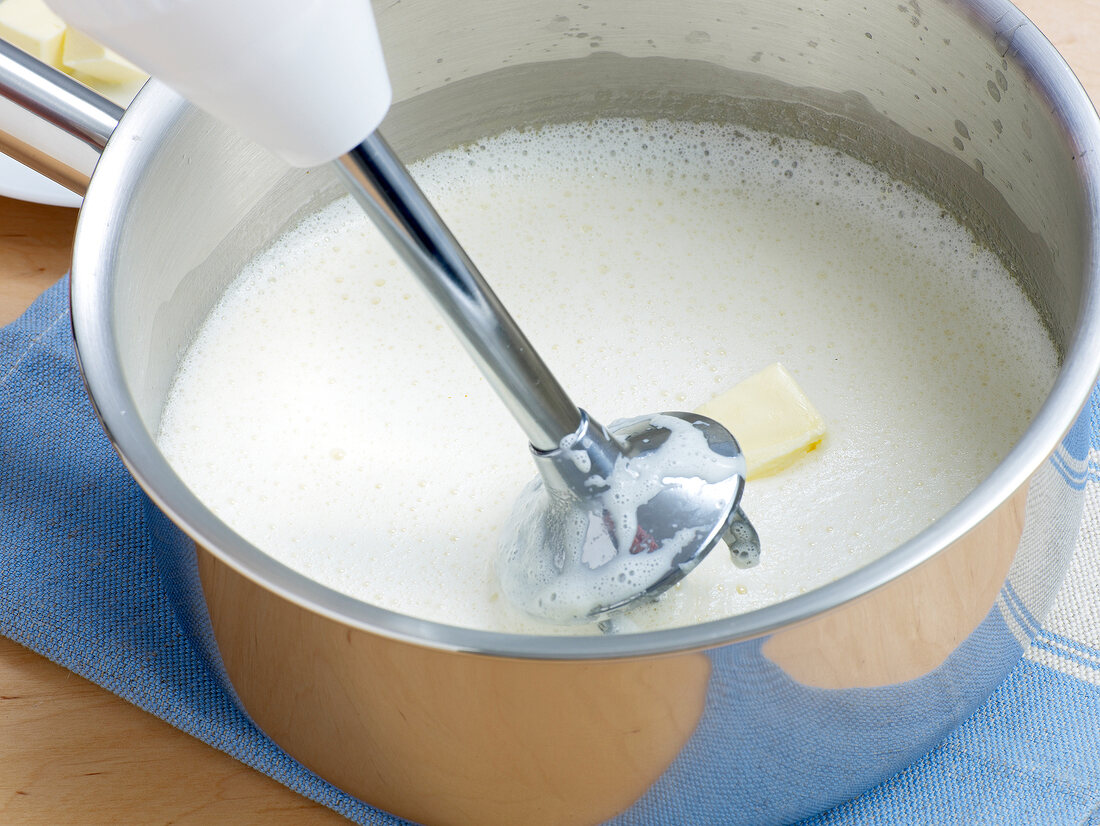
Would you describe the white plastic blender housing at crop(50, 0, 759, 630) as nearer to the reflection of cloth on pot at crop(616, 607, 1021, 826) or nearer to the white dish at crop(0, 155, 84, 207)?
the reflection of cloth on pot at crop(616, 607, 1021, 826)

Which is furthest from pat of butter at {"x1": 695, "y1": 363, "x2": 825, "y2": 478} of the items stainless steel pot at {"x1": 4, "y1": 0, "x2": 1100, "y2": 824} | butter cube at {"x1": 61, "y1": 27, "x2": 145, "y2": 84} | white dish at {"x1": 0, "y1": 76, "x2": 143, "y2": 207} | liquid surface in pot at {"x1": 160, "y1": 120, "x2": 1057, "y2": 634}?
butter cube at {"x1": 61, "y1": 27, "x2": 145, "y2": 84}

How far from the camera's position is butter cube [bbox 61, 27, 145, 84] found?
1.00 metres

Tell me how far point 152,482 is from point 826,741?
32 cm

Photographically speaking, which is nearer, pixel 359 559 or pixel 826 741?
pixel 826 741

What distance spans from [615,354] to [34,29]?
2.09 feet

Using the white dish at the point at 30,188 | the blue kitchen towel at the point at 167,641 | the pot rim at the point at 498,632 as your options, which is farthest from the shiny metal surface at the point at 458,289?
the white dish at the point at 30,188

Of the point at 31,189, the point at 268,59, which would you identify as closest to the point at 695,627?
the point at 268,59

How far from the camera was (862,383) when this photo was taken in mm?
759

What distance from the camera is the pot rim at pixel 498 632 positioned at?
40 cm

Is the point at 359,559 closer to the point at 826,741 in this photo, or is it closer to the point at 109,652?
the point at 109,652

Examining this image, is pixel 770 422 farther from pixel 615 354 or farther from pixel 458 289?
pixel 458 289

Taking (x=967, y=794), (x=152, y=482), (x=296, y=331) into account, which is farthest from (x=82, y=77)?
(x=967, y=794)

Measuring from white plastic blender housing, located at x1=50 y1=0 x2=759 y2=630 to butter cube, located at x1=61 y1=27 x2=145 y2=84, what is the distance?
539mm

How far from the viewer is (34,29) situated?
3.33ft
